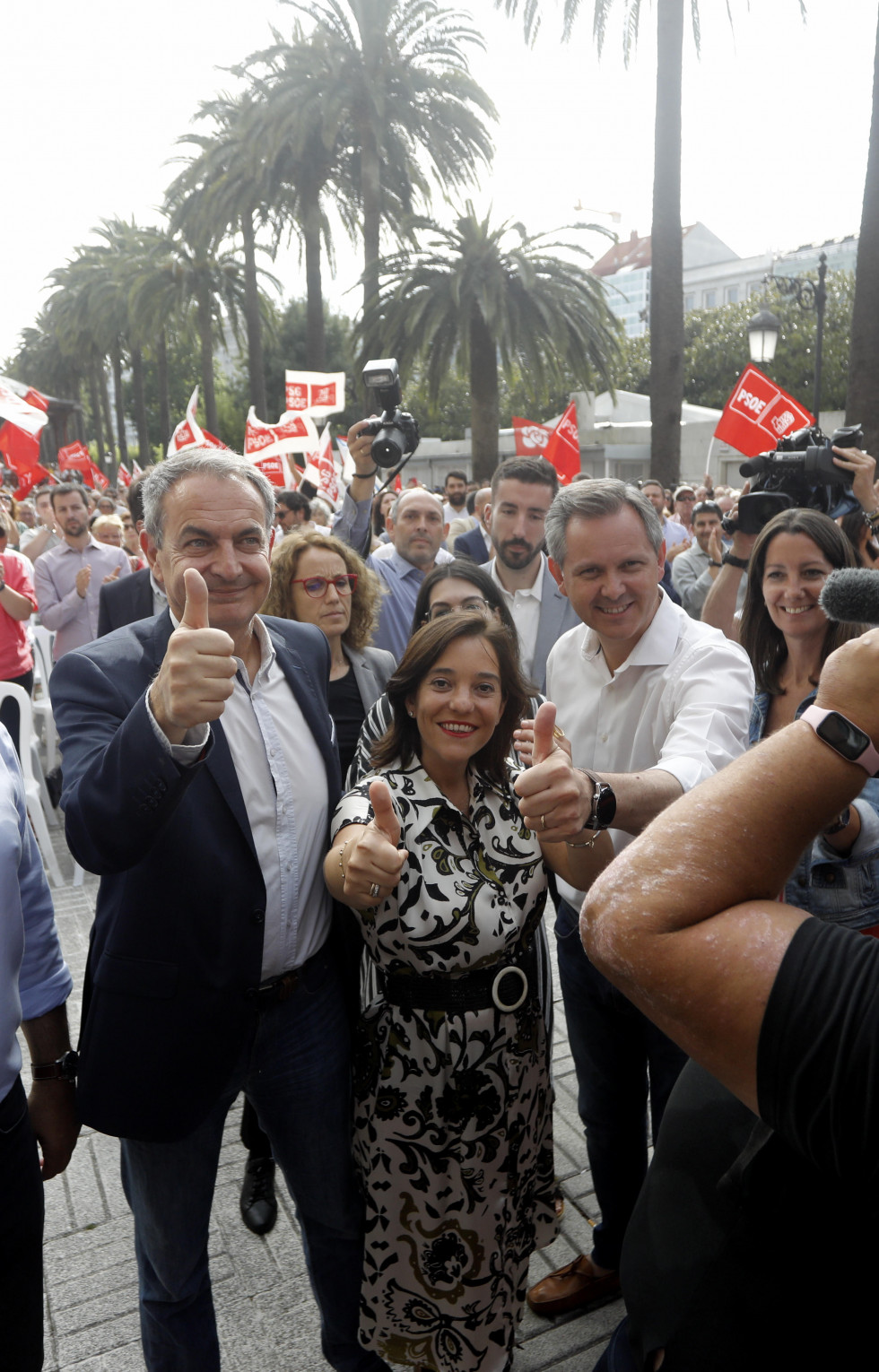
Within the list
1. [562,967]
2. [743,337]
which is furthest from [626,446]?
[562,967]

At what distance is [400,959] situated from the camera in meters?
1.96

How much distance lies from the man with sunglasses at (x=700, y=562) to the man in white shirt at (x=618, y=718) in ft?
13.8

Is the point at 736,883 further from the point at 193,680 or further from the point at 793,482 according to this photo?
the point at 793,482

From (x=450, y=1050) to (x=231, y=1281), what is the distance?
1.21m

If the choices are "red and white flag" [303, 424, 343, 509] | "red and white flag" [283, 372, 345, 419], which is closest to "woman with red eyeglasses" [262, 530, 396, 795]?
"red and white flag" [303, 424, 343, 509]

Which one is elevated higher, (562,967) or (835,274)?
(835,274)

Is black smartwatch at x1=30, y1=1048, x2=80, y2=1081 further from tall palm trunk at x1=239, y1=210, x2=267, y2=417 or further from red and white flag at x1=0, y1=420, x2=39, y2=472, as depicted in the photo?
tall palm trunk at x1=239, y1=210, x2=267, y2=417

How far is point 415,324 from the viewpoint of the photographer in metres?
16.0

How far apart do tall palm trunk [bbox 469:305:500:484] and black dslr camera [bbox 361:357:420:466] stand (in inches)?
475

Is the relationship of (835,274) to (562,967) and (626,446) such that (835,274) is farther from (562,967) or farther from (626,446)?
(562,967)

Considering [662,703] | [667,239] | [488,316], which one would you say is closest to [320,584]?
Result: [662,703]

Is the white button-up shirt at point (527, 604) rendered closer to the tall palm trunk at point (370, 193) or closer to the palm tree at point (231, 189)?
the tall palm trunk at point (370, 193)

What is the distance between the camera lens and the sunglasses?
3281mm

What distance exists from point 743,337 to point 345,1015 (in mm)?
38830
